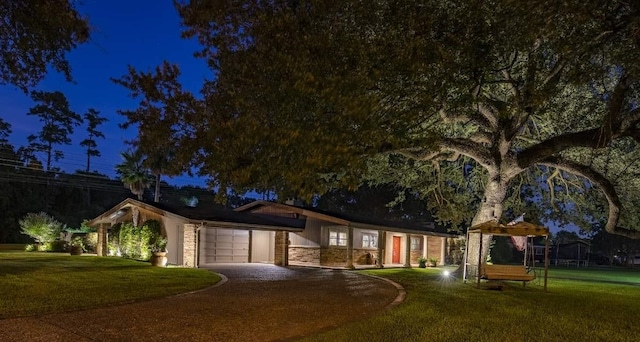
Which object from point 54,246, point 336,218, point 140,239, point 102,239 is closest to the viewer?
point 336,218

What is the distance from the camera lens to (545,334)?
7.86 meters

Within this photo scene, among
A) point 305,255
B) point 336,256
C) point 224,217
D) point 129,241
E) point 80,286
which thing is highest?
point 224,217

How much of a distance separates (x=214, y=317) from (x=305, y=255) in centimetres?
1750

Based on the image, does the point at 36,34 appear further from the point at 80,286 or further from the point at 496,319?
the point at 496,319

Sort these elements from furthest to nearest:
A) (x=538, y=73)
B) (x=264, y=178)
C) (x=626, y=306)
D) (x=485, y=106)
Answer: (x=485, y=106) → (x=538, y=73) → (x=626, y=306) → (x=264, y=178)

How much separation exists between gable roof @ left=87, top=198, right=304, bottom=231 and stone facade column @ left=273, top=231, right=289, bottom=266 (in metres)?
0.44

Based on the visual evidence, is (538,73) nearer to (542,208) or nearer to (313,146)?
(313,146)

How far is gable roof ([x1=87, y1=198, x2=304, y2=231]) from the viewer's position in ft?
70.6

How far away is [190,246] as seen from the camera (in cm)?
2147

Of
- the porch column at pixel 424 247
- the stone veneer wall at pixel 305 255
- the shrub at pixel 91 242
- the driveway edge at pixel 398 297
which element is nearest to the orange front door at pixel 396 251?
the porch column at pixel 424 247

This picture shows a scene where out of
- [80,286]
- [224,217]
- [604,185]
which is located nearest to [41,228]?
[224,217]

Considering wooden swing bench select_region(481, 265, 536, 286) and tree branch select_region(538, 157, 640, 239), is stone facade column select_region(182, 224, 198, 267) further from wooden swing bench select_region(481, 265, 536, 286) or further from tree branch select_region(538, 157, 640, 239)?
tree branch select_region(538, 157, 640, 239)

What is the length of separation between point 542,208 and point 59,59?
23.0m

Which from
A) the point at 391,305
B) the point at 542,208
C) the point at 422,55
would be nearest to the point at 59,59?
the point at 422,55
